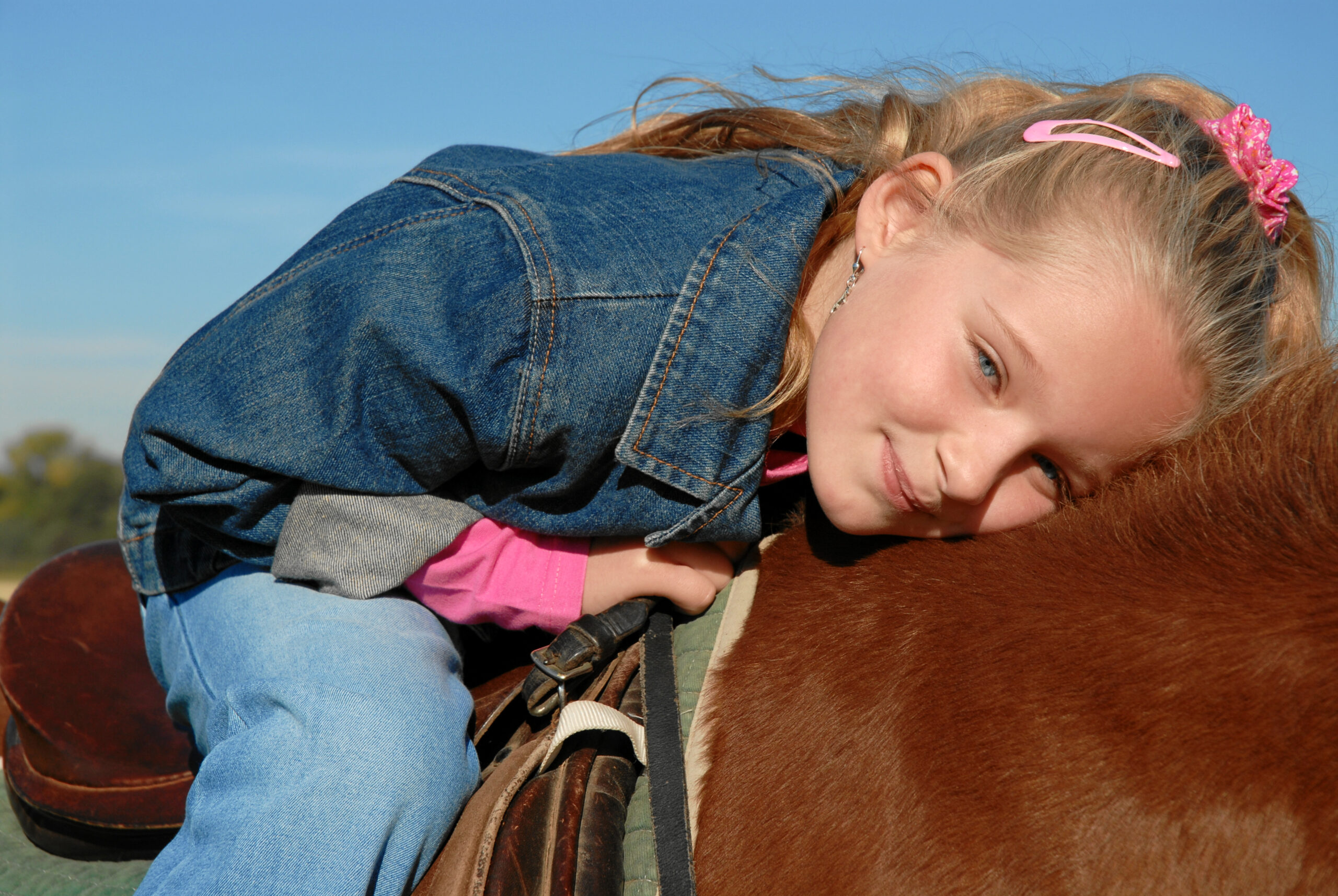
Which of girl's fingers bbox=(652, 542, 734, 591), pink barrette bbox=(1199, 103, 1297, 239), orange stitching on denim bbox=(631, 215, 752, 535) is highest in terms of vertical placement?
pink barrette bbox=(1199, 103, 1297, 239)

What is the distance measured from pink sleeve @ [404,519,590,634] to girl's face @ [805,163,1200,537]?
353 millimetres

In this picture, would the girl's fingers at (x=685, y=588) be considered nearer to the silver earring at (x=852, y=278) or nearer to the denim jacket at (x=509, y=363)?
the denim jacket at (x=509, y=363)

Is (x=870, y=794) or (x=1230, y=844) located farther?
(x=870, y=794)

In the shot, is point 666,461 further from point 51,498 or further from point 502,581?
point 51,498

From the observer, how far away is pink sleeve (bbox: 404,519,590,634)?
121 cm

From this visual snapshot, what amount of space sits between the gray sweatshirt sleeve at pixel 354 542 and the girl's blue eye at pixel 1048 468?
721 mm

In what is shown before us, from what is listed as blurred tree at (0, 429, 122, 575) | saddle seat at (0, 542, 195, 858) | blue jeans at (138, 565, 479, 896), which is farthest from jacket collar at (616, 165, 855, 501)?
blurred tree at (0, 429, 122, 575)

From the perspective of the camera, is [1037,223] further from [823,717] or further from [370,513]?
[370,513]

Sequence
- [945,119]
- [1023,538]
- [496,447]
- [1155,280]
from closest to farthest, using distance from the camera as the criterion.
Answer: [1023,538] → [1155,280] → [496,447] → [945,119]

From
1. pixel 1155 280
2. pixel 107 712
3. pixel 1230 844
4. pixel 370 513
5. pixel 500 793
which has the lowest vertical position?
pixel 107 712

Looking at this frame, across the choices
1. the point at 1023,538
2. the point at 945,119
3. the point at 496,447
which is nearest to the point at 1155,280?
the point at 1023,538

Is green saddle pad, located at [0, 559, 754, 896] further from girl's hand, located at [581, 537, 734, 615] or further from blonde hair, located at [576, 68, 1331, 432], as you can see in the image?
blonde hair, located at [576, 68, 1331, 432]

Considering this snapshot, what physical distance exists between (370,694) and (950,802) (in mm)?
617

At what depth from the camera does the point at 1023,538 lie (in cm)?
90
